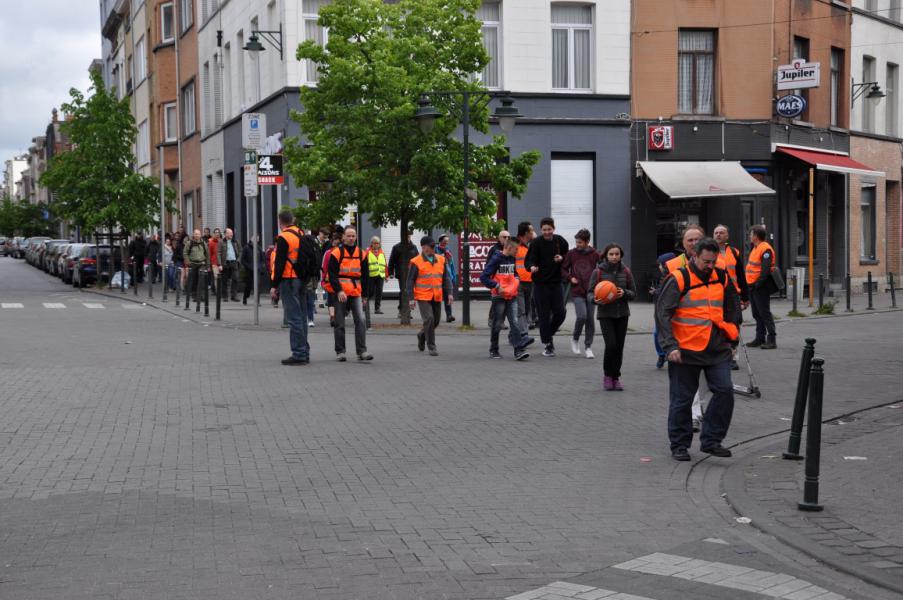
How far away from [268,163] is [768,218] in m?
14.9

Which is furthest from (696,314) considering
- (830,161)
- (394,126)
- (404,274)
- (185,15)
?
(185,15)

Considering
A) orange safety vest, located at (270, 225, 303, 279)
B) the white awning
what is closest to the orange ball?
orange safety vest, located at (270, 225, 303, 279)

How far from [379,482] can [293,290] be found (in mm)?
7345

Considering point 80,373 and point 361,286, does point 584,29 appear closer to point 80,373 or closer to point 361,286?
point 361,286

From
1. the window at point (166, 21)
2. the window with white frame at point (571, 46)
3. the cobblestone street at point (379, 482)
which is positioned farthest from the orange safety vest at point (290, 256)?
the window at point (166, 21)

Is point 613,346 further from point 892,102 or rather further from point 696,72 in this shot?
point 892,102

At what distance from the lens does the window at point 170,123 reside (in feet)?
149

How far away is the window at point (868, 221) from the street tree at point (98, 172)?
2209cm

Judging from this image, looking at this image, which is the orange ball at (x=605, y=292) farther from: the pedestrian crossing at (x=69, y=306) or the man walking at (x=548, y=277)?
the pedestrian crossing at (x=69, y=306)

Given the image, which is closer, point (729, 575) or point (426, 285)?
point (729, 575)

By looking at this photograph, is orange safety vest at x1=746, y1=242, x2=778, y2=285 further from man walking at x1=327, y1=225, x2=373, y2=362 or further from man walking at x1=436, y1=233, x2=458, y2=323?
man walking at x1=327, y1=225, x2=373, y2=362

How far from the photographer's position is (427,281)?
53.0 ft

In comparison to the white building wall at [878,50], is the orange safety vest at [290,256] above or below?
below

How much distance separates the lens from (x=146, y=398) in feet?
38.1
